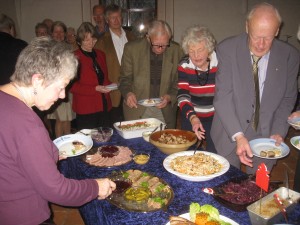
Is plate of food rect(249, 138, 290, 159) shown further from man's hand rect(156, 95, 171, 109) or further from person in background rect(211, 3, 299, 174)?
man's hand rect(156, 95, 171, 109)

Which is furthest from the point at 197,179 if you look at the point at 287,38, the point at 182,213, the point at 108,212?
the point at 287,38

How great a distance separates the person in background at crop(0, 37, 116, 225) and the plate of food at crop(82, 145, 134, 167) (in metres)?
0.48

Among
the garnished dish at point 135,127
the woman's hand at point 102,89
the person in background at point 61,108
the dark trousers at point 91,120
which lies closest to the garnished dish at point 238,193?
the garnished dish at point 135,127

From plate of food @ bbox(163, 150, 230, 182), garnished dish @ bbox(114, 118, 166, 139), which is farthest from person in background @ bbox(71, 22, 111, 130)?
plate of food @ bbox(163, 150, 230, 182)

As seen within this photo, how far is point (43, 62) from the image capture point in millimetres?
1220

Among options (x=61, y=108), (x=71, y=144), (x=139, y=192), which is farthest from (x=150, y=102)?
(x=61, y=108)

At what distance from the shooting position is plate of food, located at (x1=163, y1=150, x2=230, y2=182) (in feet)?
5.31

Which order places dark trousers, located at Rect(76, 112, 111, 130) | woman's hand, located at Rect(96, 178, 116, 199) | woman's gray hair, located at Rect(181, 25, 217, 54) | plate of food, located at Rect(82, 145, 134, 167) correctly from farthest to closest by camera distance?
1. dark trousers, located at Rect(76, 112, 111, 130)
2. woman's gray hair, located at Rect(181, 25, 217, 54)
3. plate of food, located at Rect(82, 145, 134, 167)
4. woman's hand, located at Rect(96, 178, 116, 199)

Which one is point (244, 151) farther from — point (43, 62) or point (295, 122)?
point (43, 62)

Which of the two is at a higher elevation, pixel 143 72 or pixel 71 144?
pixel 143 72

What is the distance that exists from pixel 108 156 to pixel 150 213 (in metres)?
0.67

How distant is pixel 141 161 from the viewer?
186 centimetres

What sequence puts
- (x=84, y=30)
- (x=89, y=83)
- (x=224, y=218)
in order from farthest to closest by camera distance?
(x=89, y=83)
(x=84, y=30)
(x=224, y=218)

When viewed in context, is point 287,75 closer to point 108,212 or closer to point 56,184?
point 108,212
